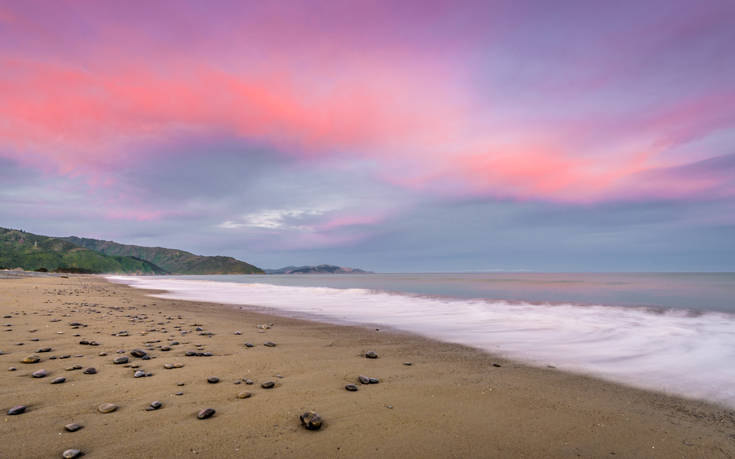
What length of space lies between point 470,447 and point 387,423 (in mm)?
905

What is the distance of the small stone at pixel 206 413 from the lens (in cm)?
359

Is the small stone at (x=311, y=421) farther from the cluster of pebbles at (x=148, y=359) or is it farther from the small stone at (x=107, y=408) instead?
the small stone at (x=107, y=408)

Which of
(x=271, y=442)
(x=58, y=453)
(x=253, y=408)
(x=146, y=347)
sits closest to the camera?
(x=58, y=453)

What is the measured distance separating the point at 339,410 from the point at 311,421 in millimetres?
600

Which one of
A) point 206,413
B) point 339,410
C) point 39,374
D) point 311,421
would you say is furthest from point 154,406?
point 39,374

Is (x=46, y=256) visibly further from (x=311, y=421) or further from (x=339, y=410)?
(x=311, y=421)

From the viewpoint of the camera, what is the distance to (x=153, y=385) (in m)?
4.57

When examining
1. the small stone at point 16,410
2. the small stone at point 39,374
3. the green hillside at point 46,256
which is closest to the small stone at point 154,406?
the small stone at point 16,410

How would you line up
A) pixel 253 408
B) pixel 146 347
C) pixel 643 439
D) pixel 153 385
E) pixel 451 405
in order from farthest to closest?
pixel 146 347 → pixel 153 385 → pixel 451 405 → pixel 253 408 → pixel 643 439

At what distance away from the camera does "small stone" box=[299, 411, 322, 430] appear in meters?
3.46

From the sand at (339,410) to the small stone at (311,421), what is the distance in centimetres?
Result: 7

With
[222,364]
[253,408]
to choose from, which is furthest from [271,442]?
[222,364]

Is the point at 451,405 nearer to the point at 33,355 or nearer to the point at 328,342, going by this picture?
the point at 328,342

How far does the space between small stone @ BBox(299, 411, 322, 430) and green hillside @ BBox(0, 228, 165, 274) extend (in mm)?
166074
